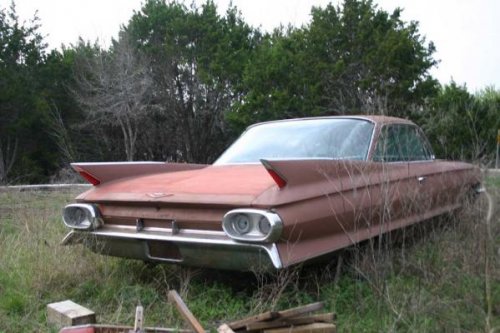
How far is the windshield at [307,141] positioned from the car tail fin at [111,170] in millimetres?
612

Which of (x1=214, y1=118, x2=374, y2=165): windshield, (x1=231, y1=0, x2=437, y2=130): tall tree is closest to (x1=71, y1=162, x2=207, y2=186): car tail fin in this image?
(x1=214, y1=118, x2=374, y2=165): windshield

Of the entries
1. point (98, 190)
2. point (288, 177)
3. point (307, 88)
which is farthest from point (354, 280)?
point (307, 88)

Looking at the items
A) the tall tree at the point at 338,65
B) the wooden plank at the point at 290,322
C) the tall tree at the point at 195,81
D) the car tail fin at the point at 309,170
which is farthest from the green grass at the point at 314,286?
the tall tree at the point at 195,81

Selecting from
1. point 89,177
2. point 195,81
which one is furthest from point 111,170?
point 195,81

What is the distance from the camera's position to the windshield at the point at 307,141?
14.3 ft

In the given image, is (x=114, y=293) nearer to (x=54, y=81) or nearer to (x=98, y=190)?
(x=98, y=190)

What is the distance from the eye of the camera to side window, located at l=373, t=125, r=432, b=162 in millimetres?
4477

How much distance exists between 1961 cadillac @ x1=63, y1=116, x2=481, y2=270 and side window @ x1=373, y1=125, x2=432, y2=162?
0.02 metres

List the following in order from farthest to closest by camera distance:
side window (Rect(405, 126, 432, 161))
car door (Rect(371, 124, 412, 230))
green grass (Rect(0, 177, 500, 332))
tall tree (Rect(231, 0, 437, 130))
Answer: tall tree (Rect(231, 0, 437, 130))
side window (Rect(405, 126, 432, 161))
car door (Rect(371, 124, 412, 230))
green grass (Rect(0, 177, 500, 332))

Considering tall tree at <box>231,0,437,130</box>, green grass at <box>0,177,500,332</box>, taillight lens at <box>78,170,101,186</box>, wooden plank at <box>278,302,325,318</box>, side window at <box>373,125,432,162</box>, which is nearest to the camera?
wooden plank at <box>278,302,325,318</box>

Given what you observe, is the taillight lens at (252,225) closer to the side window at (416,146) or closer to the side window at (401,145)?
the side window at (401,145)

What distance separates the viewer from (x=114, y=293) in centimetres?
386

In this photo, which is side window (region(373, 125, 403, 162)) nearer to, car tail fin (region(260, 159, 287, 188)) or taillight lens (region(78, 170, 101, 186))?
car tail fin (region(260, 159, 287, 188))

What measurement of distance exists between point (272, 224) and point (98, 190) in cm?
162
